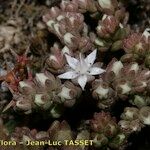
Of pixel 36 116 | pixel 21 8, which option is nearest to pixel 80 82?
pixel 36 116

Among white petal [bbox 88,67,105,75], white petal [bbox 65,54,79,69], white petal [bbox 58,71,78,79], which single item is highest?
white petal [bbox 65,54,79,69]

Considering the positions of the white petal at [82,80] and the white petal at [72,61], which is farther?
the white petal at [72,61]

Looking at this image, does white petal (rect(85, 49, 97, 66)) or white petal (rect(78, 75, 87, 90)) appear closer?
white petal (rect(78, 75, 87, 90))

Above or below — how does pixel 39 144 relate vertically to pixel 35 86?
below

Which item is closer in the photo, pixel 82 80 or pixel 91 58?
pixel 82 80

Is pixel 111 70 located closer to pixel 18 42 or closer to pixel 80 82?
pixel 80 82

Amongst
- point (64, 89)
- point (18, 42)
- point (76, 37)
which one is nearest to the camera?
point (64, 89)

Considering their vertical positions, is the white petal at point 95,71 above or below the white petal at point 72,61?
below

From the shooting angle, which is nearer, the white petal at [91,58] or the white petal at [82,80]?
the white petal at [82,80]

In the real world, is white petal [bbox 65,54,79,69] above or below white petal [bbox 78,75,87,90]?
above

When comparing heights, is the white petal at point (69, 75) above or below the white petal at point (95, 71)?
below

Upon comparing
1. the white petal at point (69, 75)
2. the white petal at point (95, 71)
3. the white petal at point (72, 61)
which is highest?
the white petal at point (72, 61)
